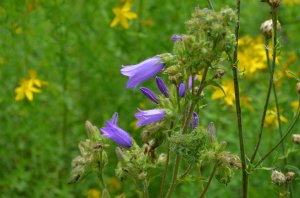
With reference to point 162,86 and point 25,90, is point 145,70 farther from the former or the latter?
point 25,90

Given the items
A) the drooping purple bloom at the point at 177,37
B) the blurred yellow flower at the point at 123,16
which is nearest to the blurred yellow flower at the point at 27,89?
the blurred yellow flower at the point at 123,16

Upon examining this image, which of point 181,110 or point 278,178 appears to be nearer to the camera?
point 181,110

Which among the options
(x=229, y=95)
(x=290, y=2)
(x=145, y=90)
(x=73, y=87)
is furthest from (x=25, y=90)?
(x=290, y=2)

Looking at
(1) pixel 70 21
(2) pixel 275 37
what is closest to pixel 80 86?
(1) pixel 70 21

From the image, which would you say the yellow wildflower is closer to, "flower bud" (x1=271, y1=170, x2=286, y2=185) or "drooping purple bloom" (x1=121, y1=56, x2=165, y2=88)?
"drooping purple bloom" (x1=121, y1=56, x2=165, y2=88)

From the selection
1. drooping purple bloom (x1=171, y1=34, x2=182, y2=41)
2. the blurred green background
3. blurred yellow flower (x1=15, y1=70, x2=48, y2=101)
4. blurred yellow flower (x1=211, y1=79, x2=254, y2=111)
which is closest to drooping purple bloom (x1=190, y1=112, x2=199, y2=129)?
drooping purple bloom (x1=171, y1=34, x2=182, y2=41)
